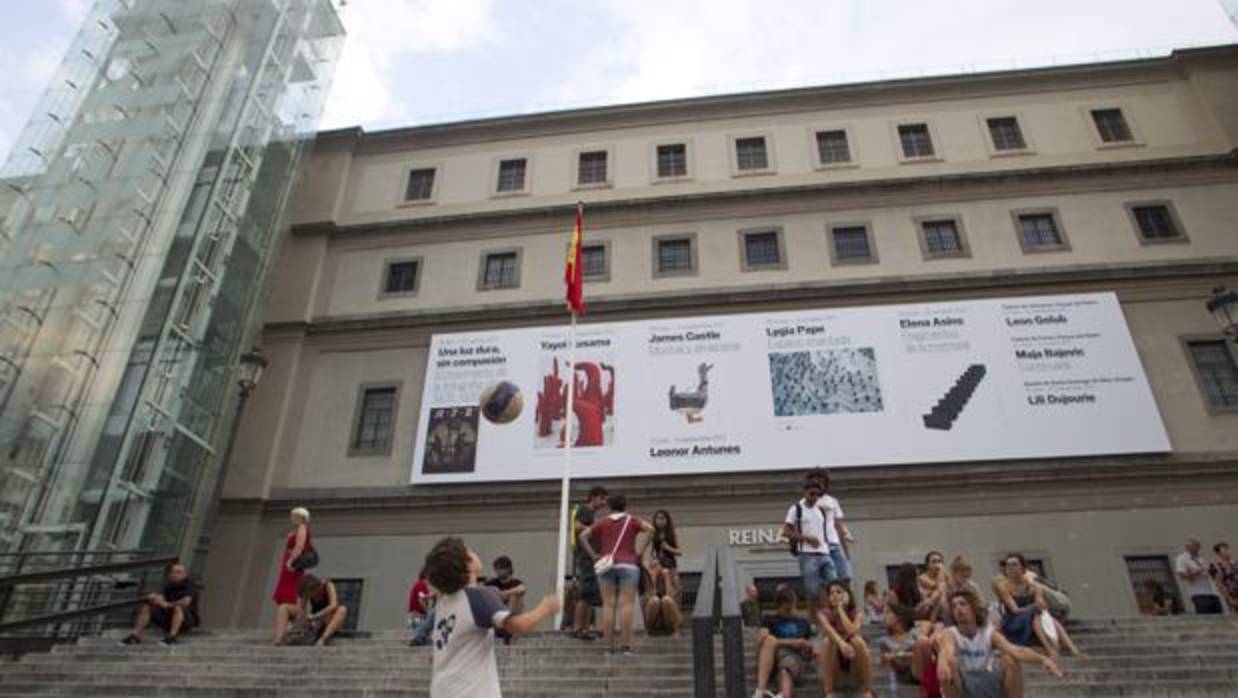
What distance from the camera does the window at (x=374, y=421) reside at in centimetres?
1847

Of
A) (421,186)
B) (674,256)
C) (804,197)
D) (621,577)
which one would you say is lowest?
(621,577)

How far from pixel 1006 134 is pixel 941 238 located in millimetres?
4221

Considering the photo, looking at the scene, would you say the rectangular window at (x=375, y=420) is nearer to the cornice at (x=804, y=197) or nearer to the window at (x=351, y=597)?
the window at (x=351, y=597)

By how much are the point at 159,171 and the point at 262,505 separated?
8.79 metres

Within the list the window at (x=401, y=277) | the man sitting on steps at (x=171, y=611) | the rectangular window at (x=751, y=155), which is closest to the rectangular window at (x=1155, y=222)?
the rectangular window at (x=751, y=155)

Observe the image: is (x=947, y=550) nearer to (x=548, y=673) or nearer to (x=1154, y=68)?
(x=548, y=673)

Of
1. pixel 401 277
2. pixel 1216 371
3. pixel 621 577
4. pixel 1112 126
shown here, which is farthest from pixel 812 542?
pixel 1112 126

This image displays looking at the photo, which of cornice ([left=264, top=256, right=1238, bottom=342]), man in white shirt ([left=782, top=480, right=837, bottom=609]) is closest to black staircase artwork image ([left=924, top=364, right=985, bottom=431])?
cornice ([left=264, top=256, right=1238, bottom=342])

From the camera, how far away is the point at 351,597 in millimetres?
16922

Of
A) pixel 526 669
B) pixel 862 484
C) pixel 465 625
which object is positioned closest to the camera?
pixel 465 625

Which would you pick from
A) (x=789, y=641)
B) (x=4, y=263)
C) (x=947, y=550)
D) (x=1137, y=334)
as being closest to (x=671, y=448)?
(x=947, y=550)

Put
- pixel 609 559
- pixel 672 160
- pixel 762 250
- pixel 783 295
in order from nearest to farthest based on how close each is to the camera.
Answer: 1. pixel 609 559
2. pixel 783 295
3. pixel 762 250
4. pixel 672 160

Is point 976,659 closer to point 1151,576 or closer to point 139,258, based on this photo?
point 1151,576

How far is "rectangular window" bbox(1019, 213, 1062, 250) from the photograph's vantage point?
18.8m
